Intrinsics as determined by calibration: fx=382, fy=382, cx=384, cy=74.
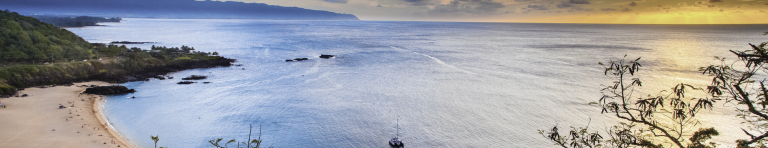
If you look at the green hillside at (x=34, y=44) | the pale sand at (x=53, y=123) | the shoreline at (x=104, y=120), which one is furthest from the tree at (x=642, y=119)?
Result: the green hillside at (x=34, y=44)

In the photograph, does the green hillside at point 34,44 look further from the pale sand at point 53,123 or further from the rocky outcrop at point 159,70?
the pale sand at point 53,123

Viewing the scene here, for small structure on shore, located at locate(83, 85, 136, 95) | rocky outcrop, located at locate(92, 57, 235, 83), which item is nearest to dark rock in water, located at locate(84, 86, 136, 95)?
small structure on shore, located at locate(83, 85, 136, 95)

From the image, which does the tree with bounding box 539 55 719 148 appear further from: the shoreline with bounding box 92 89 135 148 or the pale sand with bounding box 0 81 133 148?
the pale sand with bounding box 0 81 133 148

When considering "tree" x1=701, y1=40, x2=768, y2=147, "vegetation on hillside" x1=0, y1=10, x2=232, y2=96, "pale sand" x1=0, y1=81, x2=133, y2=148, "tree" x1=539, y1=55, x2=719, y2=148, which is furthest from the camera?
"vegetation on hillside" x1=0, y1=10, x2=232, y2=96

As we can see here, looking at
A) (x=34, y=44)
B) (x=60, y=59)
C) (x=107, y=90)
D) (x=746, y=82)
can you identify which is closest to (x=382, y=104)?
(x=107, y=90)

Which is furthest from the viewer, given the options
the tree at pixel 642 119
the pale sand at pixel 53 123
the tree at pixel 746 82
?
the pale sand at pixel 53 123

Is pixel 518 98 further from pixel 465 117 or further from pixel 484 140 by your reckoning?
pixel 484 140

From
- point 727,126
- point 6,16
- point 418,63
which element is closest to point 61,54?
point 6,16
